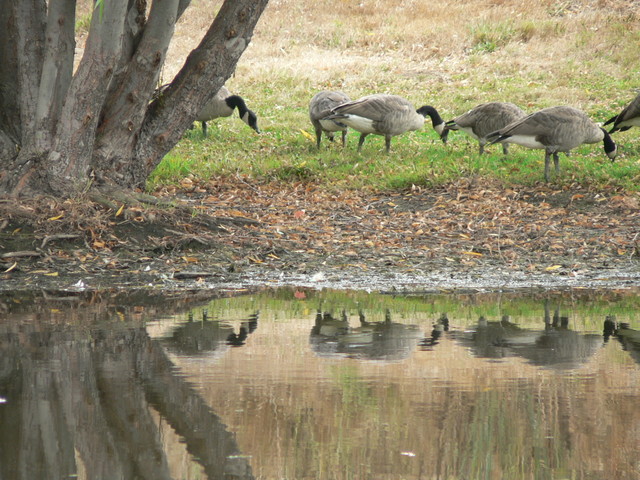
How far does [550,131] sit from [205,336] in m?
8.20

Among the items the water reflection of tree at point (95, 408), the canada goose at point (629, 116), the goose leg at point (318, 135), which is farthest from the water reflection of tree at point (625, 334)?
the goose leg at point (318, 135)

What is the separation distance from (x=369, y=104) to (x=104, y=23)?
6746 mm

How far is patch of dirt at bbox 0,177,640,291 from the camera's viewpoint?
7965 mm

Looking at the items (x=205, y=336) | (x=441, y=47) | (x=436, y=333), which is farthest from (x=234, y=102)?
(x=436, y=333)

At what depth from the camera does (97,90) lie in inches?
342

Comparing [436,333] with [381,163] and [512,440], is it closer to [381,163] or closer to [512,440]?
[512,440]

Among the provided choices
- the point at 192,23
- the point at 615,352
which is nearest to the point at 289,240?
the point at 615,352

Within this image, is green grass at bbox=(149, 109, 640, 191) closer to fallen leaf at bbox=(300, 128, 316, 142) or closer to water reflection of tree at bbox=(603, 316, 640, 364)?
fallen leaf at bbox=(300, 128, 316, 142)

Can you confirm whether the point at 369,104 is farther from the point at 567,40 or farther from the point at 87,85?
the point at 567,40

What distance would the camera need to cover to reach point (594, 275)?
26.9 feet

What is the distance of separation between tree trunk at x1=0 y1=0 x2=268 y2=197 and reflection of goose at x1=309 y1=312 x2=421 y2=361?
3775mm

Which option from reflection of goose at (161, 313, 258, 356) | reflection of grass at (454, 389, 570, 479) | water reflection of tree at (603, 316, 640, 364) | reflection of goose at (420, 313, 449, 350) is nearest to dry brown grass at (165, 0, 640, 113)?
water reflection of tree at (603, 316, 640, 364)

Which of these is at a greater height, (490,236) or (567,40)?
(567,40)

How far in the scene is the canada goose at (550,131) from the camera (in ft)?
41.2
